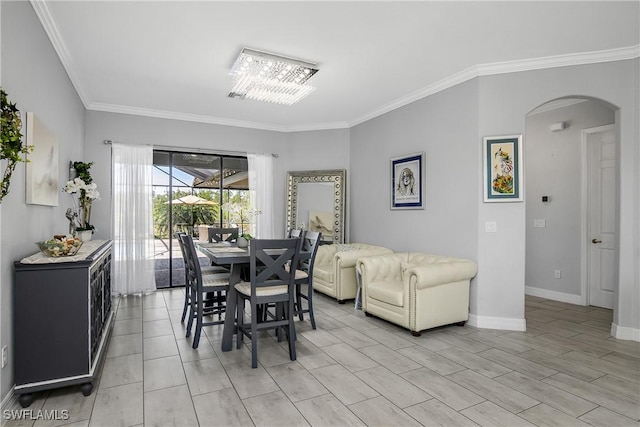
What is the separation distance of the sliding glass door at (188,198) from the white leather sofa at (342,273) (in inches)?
67.4

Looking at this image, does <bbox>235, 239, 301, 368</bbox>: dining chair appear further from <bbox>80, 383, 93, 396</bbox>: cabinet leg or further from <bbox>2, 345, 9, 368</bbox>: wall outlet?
<bbox>2, 345, 9, 368</bbox>: wall outlet

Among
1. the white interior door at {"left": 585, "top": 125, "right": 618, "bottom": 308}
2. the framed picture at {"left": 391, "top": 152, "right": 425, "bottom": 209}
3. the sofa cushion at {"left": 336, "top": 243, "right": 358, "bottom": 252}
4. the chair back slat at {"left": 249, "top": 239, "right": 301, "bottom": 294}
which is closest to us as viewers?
the chair back slat at {"left": 249, "top": 239, "right": 301, "bottom": 294}

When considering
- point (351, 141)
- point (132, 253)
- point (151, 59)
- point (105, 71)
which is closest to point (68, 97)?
point (105, 71)

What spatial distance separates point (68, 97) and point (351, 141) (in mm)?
4037

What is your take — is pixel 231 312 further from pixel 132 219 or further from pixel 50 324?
pixel 132 219

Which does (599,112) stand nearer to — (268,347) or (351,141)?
(351,141)

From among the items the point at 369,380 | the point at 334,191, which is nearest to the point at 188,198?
the point at 334,191

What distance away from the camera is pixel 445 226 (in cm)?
426

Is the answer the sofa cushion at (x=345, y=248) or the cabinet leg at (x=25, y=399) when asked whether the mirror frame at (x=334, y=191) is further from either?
the cabinet leg at (x=25, y=399)

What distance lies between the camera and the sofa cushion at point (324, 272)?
4936mm

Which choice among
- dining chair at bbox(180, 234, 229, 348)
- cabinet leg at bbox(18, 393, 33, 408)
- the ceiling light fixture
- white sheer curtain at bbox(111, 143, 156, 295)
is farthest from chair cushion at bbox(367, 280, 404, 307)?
white sheer curtain at bbox(111, 143, 156, 295)

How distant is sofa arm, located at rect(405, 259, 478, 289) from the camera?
11.3 ft

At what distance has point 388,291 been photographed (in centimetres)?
376

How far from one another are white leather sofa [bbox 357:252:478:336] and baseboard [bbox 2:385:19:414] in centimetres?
306
